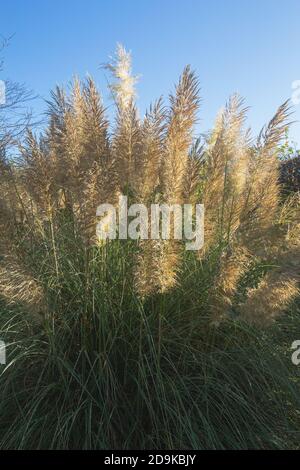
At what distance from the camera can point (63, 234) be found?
9.51 feet

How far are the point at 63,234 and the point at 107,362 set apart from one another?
0.78 m

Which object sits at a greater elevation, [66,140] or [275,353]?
[66,140]

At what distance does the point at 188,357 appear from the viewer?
2.61 meters

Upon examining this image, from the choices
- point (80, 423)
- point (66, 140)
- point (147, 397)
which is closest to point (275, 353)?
point (147, 397)

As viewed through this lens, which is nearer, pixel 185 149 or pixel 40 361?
pixel 185 149

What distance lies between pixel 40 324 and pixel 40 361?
183mm

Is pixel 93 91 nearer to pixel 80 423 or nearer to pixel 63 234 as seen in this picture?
pixel 63 234

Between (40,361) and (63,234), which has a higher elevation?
(63,234)

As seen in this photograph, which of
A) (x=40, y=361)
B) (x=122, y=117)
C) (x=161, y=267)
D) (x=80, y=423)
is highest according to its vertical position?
(x=122, y=117)
